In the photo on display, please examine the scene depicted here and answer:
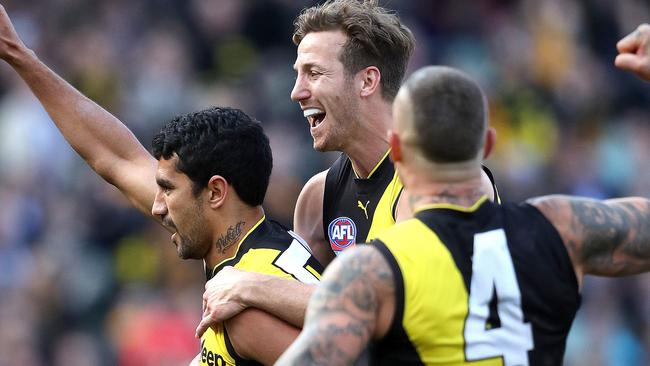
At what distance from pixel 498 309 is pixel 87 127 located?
3.12 meters

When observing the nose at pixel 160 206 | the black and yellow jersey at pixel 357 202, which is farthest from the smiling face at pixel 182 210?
the black and yellow jersey at pixel 357 202

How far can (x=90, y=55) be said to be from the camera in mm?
14156

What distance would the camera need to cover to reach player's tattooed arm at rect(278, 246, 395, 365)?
167 inches

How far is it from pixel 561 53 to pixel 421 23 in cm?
192

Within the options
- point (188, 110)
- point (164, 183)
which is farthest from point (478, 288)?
point (188, 110)

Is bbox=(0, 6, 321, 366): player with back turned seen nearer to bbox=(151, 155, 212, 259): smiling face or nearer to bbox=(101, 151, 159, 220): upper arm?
bbox=(151, 155, 212, 259): smiling face

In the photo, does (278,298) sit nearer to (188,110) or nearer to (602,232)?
(602,232)

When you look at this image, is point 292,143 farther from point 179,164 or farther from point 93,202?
point 179,164

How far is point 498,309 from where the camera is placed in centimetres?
448

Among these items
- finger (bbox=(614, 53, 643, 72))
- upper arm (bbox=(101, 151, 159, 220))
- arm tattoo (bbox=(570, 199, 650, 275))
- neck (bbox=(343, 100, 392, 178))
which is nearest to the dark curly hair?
upper arm (bbox=(101, 151, 159, 220))

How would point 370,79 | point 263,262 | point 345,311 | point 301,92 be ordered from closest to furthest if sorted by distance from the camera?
1. point 345,311
2. point 263,262
3. point 301,92
4. point 370,79

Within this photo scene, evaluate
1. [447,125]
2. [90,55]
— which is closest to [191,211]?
[447,125]

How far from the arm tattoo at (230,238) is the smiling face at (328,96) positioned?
1093 mm

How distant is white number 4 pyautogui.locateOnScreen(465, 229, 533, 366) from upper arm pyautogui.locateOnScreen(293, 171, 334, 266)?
2.69 metres
